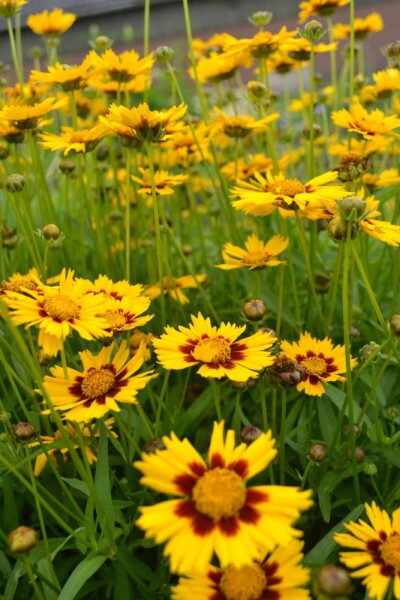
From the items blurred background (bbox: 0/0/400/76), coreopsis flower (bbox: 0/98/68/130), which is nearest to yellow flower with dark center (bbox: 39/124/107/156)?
coreopsis flower (bbox: 0/98/68/130)

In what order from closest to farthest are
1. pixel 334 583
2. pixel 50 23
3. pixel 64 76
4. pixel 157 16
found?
pixel 334 583
pixel 64 76
pixel 50 23
pixel 157 16

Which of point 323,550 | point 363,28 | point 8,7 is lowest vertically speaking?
point 323,550

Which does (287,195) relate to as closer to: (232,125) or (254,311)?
(254,311)

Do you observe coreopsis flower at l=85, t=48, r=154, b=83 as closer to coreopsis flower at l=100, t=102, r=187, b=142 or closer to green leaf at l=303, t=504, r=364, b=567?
coreopsis flower at l=100, t=102, r=187, b=142

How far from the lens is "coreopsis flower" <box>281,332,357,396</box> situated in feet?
2.38

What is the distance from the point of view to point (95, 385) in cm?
64

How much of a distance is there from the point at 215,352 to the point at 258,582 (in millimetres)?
211

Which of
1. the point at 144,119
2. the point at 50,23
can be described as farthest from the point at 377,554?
the point at 50,23

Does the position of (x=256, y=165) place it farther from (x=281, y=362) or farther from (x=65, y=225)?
(x=281, y=362)

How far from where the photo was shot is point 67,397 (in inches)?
25.2

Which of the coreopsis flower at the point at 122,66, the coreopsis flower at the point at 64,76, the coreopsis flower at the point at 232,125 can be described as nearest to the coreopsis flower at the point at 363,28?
the coreopsis flower at the point at 232,125

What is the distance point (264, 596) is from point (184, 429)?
357 millimetres

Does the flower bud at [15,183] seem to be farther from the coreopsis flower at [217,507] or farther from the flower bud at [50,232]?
the coreopsis flower at [217,507]

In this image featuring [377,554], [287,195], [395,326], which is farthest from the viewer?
[287,195]
